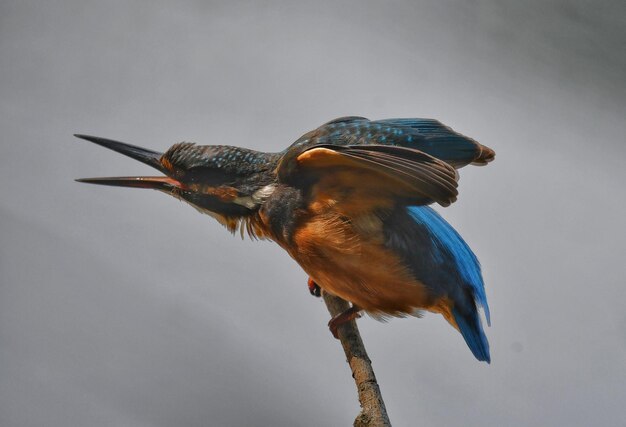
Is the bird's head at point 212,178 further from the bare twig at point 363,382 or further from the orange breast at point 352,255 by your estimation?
the bare twig at point 363,382

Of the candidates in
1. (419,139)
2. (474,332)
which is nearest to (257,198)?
(419,139)

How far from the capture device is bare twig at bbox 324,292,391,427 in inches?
48.8

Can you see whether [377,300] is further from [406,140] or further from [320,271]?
[406,140]

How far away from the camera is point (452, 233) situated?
1383 mm

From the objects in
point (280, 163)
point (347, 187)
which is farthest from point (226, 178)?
point (347, 187)

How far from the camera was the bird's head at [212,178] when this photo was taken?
140 cm

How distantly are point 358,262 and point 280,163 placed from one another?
0.68 ft

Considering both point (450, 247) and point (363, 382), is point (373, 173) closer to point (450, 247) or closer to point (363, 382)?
point (450, 247)

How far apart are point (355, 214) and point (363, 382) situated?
0.27 metres

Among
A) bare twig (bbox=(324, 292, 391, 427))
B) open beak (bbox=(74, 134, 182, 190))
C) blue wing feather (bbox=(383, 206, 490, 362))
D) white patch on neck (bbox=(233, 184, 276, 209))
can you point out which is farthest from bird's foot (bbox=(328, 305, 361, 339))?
open beak (bbox=(74, 134, 182, 190))

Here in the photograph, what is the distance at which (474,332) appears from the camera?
1368 mm

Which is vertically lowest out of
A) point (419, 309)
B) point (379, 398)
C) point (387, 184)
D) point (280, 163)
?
point (379, 398)

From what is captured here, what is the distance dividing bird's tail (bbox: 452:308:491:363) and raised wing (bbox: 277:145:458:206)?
22cm

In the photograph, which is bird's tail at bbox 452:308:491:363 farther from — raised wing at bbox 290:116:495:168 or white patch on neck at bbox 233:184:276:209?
white patch on neck at bbox 233:184:276:209
